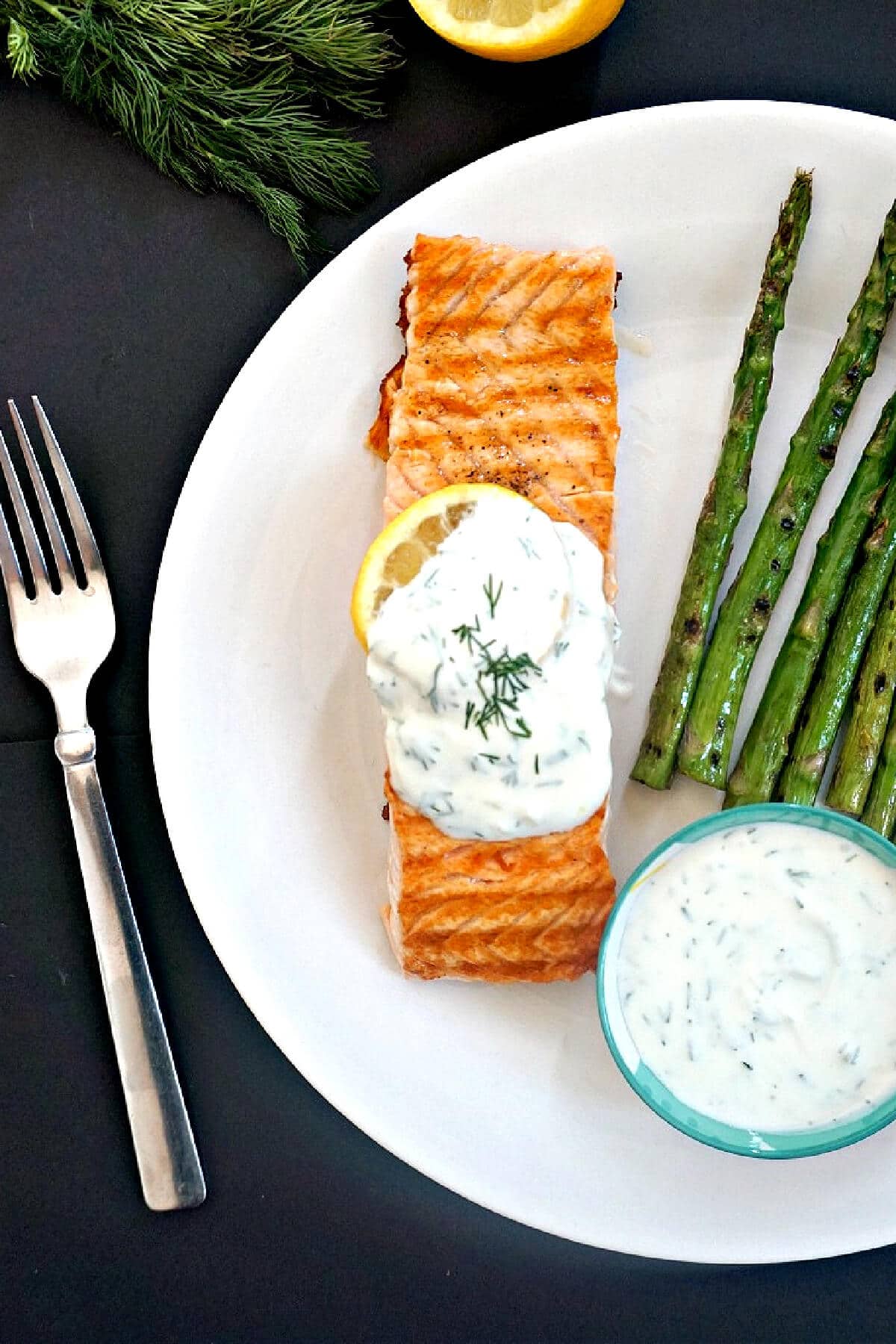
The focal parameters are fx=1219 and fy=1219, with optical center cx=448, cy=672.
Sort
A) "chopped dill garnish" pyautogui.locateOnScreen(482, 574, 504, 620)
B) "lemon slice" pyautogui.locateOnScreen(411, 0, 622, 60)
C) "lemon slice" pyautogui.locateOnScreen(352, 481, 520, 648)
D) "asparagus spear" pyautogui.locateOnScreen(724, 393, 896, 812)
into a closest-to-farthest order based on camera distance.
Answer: "chopped dill garnish" pyautogui.locateOnScreen(482, 574, 504, 620)
"lemon slice" pyautogui.locateOnScreen(352, 481, 520, 648)
"lemon slice" pyautogui.locateOnScreen(411, 0, 622, 60)
"asparagus spear" pyautogui.locateOnScreen(724, 393, 896, 812)

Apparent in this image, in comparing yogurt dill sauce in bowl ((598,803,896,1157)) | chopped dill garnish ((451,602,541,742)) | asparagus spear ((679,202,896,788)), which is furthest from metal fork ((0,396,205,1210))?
asparagus spear ((679,202,896,788))

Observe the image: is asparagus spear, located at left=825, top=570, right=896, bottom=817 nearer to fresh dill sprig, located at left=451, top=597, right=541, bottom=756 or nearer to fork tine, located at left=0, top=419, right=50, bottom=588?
fresh dill sprig, located at left=451, top=597, right=541, bottom=756

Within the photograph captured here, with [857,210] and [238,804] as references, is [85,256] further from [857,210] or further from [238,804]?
[857,210]

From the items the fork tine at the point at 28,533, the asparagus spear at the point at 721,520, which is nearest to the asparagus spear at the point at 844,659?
the asparagus spear at the point at 721,520

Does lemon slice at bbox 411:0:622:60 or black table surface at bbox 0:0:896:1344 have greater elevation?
lemon slice at bbox 411:0:622:60

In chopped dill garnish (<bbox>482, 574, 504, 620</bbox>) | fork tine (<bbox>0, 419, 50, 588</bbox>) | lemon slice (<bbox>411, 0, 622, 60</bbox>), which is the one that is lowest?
fork tine (<bbox>0, 419, 50, 588</bbox>)

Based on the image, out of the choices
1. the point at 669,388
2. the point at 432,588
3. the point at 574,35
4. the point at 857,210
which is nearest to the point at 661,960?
the point at 432,588
